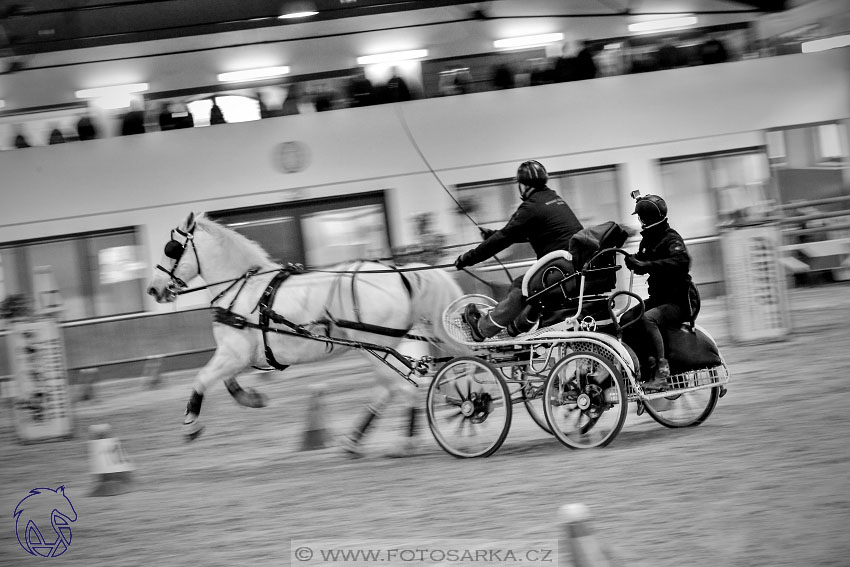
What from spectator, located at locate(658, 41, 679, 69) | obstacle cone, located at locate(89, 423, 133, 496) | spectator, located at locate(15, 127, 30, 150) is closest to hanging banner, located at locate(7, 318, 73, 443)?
obstacle cone, located at locate(89, 423, 133, 496)

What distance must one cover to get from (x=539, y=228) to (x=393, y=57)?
463 inches

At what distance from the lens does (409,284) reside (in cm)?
798

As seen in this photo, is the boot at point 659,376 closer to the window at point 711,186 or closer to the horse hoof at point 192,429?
the horse hoof at point 192,429

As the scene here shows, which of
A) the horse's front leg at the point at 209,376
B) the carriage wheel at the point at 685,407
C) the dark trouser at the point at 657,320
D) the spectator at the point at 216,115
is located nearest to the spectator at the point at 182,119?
the spectator at the point at 216,115

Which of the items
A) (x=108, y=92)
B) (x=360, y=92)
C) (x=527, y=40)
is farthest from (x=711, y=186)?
(x=108, y=92)

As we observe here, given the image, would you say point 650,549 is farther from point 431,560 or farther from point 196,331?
point 196,331

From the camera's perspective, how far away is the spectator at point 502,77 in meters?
17.5

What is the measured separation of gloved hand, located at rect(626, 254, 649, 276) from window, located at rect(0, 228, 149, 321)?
12288 millimetres

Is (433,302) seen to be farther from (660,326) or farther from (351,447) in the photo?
(660,326)

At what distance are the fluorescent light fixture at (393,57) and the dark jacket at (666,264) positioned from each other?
38.5 ft

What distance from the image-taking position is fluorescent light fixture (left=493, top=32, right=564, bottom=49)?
59.5 ft

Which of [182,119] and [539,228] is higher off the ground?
[182,119]

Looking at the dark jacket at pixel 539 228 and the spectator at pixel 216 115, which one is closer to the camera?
the dark jacket at pixel 539 228

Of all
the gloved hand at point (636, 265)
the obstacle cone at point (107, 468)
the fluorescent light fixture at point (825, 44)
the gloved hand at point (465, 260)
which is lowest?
the obstacle cone at point (107, 468)
